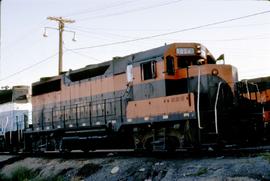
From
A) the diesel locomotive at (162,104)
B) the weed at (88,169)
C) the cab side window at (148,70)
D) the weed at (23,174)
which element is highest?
the cab side window at (148,70)

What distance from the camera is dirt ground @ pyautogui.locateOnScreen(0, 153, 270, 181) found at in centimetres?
850

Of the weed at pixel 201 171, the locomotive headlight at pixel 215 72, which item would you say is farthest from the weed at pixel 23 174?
the locomotive headlight at pixel 215 72

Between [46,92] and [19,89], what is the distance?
6076 mm

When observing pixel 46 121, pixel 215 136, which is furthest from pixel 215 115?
pixel 46 121

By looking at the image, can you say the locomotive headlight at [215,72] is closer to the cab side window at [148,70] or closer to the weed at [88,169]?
the cab side window at [148,70]

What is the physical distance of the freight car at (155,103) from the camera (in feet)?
37.1

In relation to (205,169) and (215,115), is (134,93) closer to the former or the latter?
(215,115)

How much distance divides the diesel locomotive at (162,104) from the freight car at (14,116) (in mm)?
5619

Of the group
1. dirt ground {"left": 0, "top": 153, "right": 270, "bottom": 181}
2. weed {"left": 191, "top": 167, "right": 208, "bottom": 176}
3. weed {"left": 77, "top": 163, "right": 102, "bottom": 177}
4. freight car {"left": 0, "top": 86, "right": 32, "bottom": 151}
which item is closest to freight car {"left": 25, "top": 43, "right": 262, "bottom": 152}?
dirt ground {"left": 0, "top": 153, "right": 270, "bottom": 181}

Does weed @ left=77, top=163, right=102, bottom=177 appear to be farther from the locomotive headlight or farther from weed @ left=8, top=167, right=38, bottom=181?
the locomotive headlight

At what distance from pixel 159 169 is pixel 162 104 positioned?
2.54 meters

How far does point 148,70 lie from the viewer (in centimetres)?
1292

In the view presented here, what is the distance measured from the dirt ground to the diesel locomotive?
102 centimetres

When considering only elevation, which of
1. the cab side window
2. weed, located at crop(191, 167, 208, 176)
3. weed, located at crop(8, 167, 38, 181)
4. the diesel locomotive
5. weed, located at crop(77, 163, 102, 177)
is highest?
the cab side window
